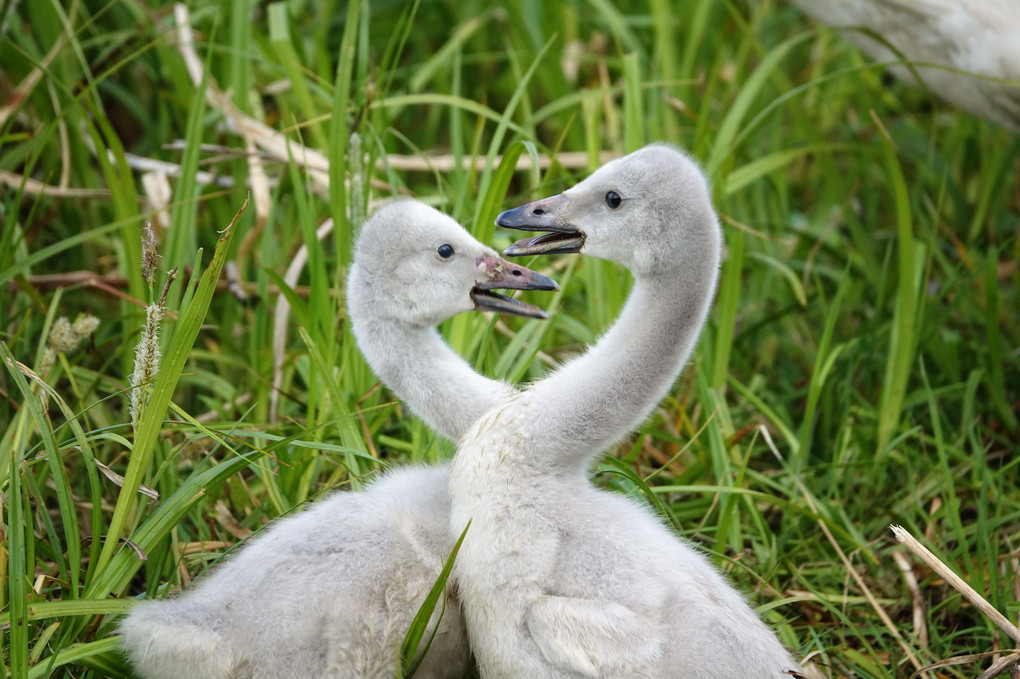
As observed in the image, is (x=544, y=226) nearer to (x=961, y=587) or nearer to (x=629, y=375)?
(x=629, y=375)

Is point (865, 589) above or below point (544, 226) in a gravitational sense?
below

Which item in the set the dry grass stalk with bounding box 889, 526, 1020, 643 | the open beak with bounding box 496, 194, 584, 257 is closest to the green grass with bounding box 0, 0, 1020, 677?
the dry grass stalk with bounding box 889, 526, 1020, 643

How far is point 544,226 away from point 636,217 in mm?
223

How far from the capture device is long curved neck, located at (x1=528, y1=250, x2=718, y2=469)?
2.25 meters

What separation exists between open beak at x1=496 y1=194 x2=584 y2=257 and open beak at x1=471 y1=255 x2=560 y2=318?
6cm

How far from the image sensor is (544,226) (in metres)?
2.44

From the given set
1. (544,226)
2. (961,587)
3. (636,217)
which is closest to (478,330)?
(544,226)

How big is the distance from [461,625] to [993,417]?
81.4 inches

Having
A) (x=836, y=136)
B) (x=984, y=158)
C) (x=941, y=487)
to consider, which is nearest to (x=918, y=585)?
(x=941, y=487)

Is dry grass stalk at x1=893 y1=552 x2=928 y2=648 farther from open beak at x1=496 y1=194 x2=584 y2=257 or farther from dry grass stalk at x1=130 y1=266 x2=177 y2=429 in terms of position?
dry grass stalk at x1=130 y1=266 x2=177 y2=429

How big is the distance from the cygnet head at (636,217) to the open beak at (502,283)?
3.1 inches

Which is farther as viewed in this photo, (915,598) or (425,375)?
(915,598)

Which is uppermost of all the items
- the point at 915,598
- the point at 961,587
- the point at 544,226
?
the point at 544,226

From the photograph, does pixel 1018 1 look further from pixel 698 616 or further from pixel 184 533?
pixel 184 533
